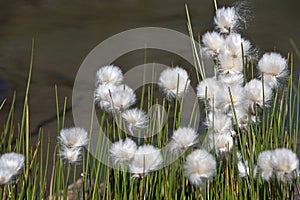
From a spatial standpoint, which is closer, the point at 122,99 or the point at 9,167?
the point at 9,167

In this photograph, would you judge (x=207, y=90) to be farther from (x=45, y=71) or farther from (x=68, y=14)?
(x=68, y=14)

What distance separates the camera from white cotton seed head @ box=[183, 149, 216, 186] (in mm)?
1411

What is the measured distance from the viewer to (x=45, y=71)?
5.47 meters

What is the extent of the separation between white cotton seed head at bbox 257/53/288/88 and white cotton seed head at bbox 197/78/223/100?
120 mm

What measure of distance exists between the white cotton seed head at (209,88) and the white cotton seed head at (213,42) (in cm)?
13

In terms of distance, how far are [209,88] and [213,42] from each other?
0.17 meters

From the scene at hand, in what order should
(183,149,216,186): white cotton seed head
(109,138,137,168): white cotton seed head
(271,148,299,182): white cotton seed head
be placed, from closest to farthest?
1. (271,148,299,182): white cotton seed head
2. (183,149,216,186): white cotton seed head
3. (109,138,137,168): white cotton seed head

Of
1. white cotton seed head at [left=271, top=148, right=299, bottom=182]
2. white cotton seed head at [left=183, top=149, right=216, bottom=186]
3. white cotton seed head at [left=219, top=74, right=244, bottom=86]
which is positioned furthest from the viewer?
white cotton seed head at [left=219, top=74, right=244, bottom=86]

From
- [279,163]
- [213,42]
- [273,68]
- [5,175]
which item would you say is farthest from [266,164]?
[5,175]

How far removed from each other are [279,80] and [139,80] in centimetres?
333

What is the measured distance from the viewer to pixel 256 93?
152 centimetres

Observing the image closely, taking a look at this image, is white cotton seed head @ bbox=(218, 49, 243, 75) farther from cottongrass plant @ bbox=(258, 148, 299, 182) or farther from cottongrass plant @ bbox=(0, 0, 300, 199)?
cottongrass plant @ bbox=(258, 148, 299, 182)

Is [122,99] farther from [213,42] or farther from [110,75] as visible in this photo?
[213,42]

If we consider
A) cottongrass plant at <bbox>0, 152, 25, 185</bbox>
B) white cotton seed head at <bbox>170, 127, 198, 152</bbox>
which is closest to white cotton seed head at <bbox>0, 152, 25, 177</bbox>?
cottongrass plant at <bbox>0, 152, 25, 185</bbox>
